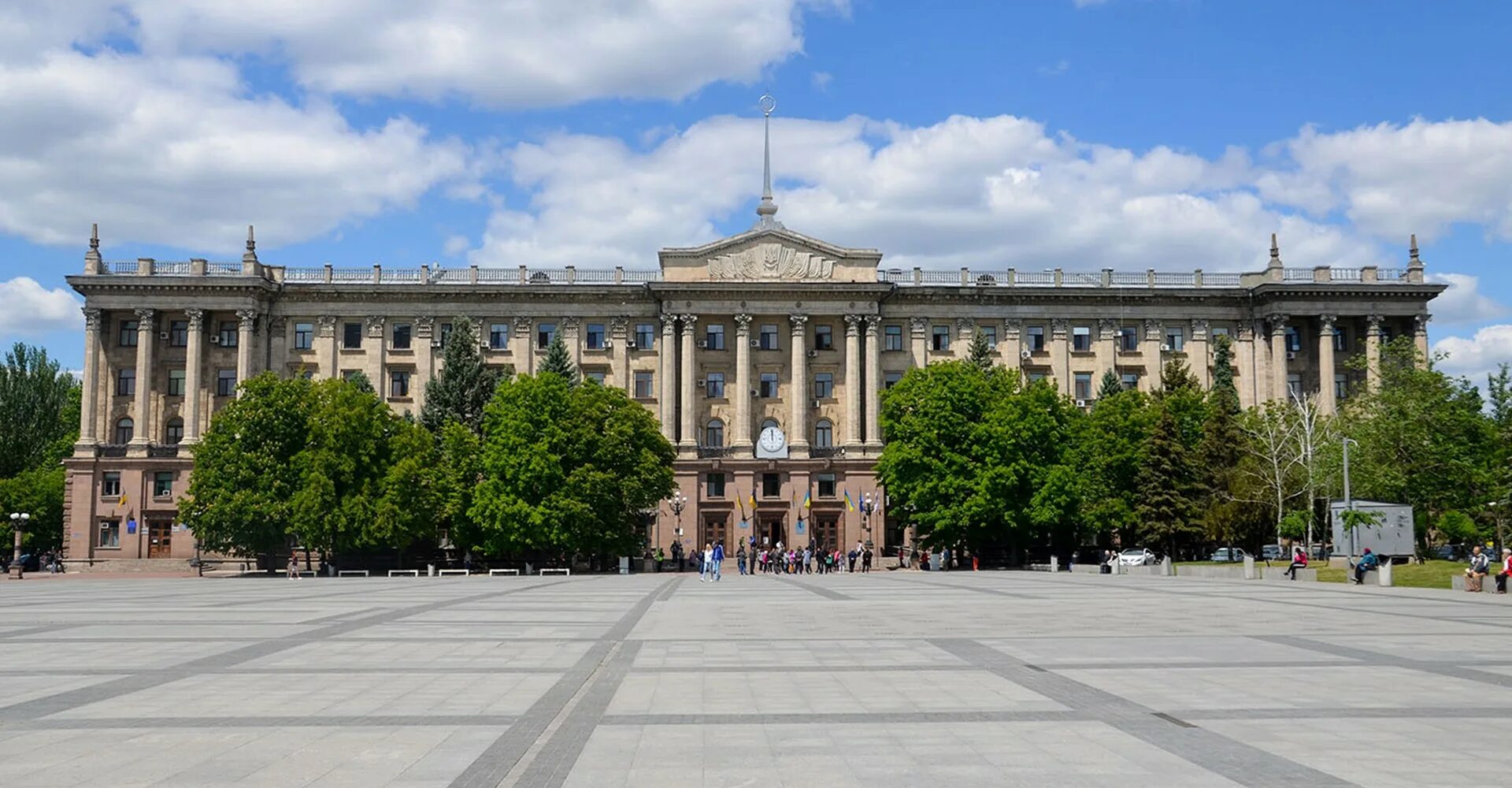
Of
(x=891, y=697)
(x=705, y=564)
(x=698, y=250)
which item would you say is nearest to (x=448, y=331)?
(x=698, y=250)

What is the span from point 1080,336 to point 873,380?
1528 centimetres

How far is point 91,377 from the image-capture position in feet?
278

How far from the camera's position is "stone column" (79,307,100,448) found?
275 ft

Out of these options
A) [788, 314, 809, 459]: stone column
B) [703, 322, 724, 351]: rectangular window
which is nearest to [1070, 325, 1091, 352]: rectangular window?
[788, 314, 809, 459]: stone column

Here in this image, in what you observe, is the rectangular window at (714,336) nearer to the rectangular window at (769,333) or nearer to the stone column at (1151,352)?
the rectangular window at (769,333)

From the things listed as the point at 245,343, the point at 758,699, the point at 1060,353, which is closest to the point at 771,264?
the point at 1060,353

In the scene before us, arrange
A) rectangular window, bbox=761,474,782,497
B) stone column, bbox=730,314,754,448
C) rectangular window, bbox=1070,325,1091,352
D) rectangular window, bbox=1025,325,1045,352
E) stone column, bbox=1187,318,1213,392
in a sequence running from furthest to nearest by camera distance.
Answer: rectangular window, bbox=1025,325,1045,352
rectangular window, bbox=1070,325,1091,352
stone column, bbox=1187,318,1213,392
stone column, bbox=730,314,754,448
rectangular window, bbox=761,474,782,497

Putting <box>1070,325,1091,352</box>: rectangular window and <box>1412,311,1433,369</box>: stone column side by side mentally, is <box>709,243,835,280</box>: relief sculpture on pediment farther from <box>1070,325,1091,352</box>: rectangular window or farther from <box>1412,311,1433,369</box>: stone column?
<box>1412,311,1433,369</box>: stone column

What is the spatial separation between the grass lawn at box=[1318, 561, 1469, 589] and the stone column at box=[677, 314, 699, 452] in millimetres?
44043

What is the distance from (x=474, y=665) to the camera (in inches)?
675

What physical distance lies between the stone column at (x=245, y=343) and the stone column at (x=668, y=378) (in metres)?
27.6

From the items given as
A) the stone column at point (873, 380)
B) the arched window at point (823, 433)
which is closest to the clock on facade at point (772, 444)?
the arched window at point (823, 433)

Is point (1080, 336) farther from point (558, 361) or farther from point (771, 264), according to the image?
point (558, 361)

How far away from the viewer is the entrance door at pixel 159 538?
8300cm
